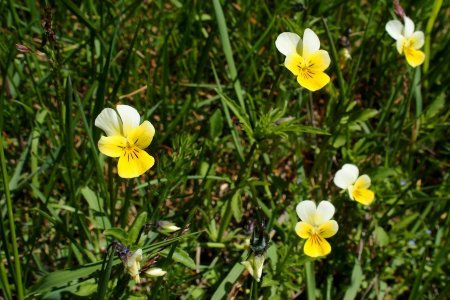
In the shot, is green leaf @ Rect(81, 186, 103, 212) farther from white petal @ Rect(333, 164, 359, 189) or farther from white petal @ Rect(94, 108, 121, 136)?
white petal @ Rect(333, 164, 359, 189)

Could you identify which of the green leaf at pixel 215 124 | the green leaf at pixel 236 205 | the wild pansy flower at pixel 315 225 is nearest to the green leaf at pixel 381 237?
the wild pansy flower at pixel 315 225

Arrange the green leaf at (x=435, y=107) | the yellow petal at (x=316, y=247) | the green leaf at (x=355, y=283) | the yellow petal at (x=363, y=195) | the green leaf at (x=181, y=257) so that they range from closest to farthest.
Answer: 1. the green leaf at (x=181, y=257)
2. the yellow petal at (x=316, y=247)
3. the yellow petal at (x=363, y=195)
4. the green leaf at (x=355, y=283)
5. the green leaf at (x=435, y=107)

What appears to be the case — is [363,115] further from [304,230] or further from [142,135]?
[142,135]

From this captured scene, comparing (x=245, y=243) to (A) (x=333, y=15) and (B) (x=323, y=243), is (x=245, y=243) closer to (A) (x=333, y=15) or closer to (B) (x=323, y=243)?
(B) (x=323, y=243)

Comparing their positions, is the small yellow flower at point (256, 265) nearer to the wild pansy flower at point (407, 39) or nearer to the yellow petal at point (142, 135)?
the yellow petal at point (142, 135)

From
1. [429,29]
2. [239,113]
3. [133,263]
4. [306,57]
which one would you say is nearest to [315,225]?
[239,113]
